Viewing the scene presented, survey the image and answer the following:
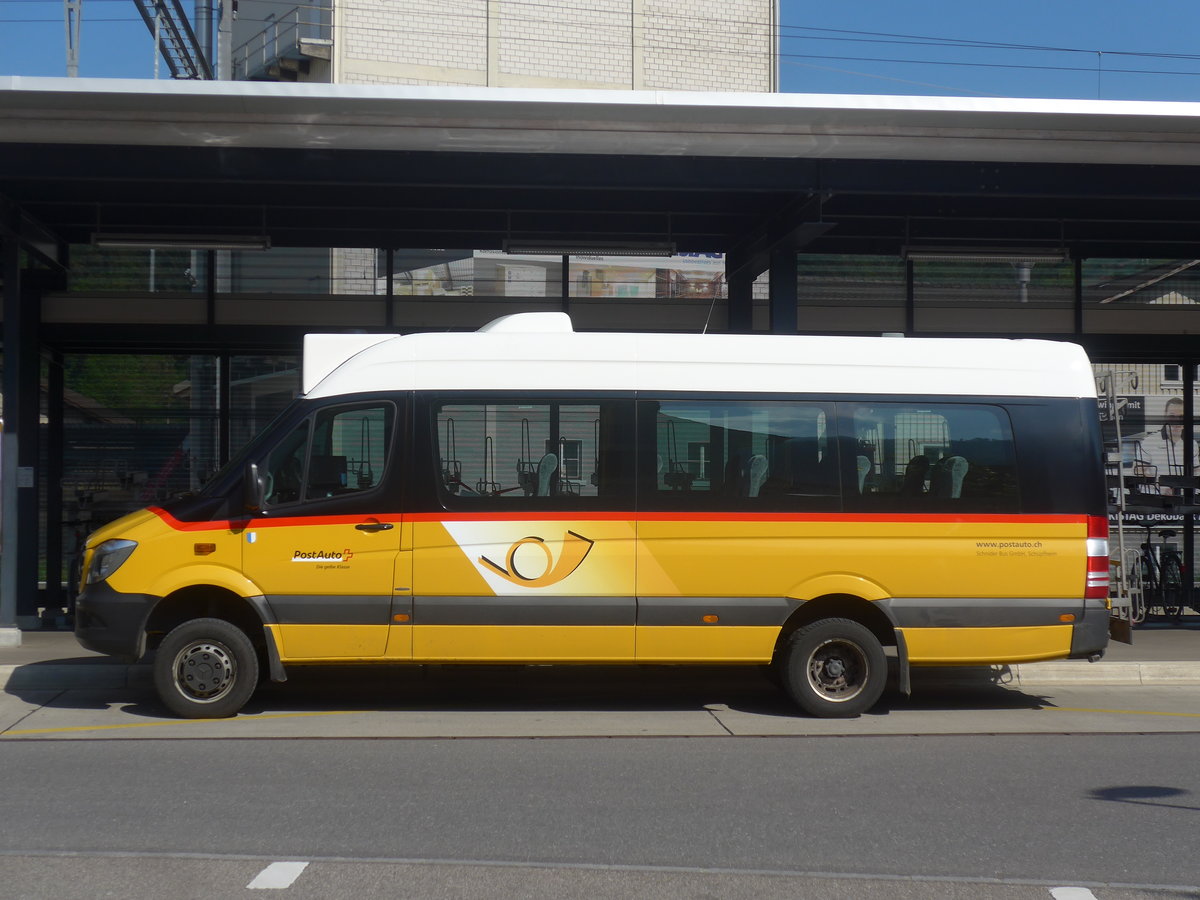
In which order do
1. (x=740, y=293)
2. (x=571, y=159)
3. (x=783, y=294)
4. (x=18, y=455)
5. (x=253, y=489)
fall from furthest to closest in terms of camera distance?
(x=740, y=293)
(x=18, y=455)
(x=783, y=294)
(x=571, y=159)
(x=253, y=489)

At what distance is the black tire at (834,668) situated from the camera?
8.95 meters

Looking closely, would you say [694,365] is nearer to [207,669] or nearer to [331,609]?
[331,609]

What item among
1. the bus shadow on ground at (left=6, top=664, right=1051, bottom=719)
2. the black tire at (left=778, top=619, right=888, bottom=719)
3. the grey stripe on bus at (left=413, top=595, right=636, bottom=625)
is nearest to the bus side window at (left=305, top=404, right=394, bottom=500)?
the grey stripe on bus at (left=413, top=595, right=636, bottom=625)

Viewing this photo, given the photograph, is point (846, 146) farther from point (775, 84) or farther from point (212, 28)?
point (775, 84)

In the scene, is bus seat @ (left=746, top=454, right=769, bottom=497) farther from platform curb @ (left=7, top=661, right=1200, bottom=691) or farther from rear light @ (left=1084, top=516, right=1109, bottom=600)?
platform curb @ (left=7, top=661, right=1200, bottom=691)

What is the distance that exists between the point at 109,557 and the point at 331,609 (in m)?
1.63

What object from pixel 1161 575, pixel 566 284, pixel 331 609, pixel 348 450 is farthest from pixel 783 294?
pixel 1161 575

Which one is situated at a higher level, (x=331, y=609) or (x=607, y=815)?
(x=331, y=609)

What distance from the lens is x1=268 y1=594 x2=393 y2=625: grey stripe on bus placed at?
8727 mm

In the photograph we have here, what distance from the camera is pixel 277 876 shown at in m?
5.22

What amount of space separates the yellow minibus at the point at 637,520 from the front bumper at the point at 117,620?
0.02m

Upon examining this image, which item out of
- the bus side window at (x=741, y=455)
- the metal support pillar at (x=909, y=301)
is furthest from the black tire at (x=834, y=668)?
the metal support pillar at (x=909, y=301)

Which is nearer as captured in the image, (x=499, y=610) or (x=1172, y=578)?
(x=499, y=610)

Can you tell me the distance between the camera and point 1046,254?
13133 millimetres
